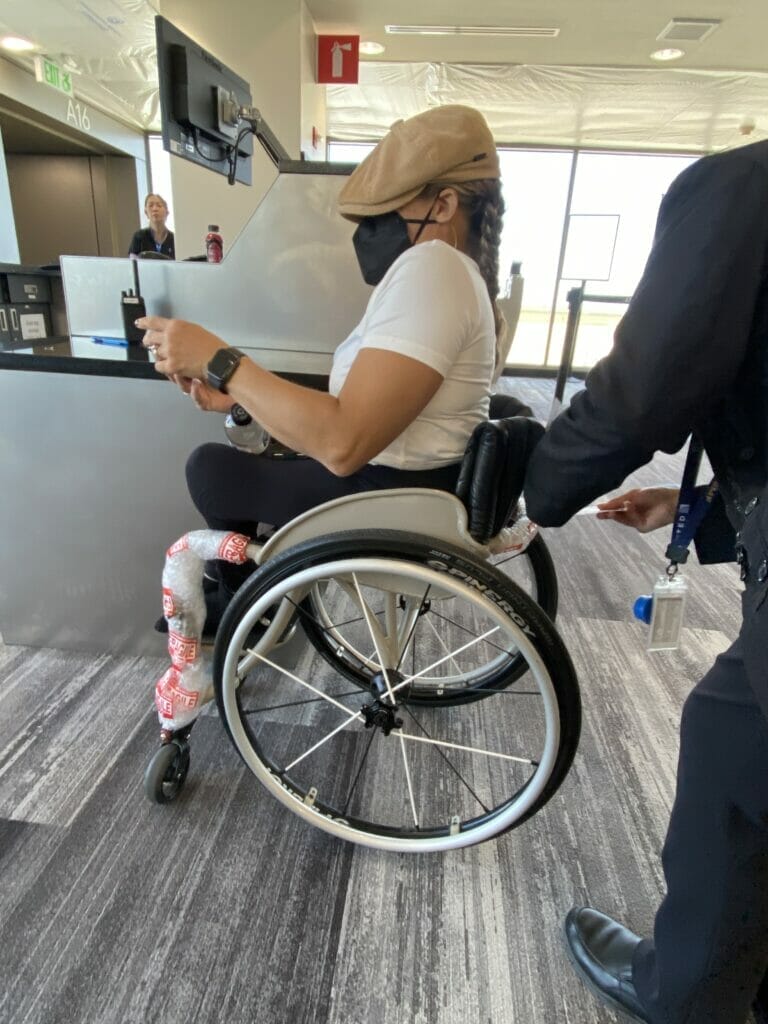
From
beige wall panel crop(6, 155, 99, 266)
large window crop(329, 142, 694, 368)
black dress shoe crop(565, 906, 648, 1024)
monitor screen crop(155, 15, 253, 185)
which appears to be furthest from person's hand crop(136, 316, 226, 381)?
beige wall panel crop(6, 155, 99, 266)

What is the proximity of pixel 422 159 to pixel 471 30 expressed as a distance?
4.23 metres

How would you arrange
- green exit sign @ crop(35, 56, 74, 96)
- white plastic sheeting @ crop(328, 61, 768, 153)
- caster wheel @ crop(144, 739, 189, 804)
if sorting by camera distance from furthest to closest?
green exit sign @ crop(35, 56, 74, 96) < white plastic sheeting @ crop(328, 61, 768, 153) < caster wheel @ crop(144, 739, 189, 804)

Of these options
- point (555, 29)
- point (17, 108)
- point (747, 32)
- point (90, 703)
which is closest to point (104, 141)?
point (17, 108)

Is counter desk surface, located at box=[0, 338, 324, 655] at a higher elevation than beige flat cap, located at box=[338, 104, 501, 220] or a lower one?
lower

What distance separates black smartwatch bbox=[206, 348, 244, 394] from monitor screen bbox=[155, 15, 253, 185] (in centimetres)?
75

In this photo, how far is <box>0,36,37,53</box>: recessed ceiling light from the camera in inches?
182

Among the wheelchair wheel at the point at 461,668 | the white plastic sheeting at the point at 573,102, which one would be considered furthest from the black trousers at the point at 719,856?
the white plastic sheeting at the point at 573,102

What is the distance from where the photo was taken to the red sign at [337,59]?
13.0ft

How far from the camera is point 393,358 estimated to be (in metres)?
→ 0.79

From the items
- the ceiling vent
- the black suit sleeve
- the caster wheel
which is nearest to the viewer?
the black suit sleeve

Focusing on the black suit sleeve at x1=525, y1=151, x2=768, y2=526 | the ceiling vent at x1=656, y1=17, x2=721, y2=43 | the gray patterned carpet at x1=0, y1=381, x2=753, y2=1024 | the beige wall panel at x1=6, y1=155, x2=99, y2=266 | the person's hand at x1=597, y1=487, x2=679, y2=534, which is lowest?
the gray patterned carpet at x1=0, y1=381, x2=753, y2=1024

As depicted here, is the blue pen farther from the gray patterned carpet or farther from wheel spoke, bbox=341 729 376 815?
wheel spoke, bbox=341 729 376 815

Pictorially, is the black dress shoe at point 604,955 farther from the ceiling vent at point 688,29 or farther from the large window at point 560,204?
the large window at point 560,204

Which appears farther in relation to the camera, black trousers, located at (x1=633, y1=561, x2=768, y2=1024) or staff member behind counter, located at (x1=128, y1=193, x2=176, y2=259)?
staff member behind counter, located at (x1=128, y1=193, x2=176, y2=259)
